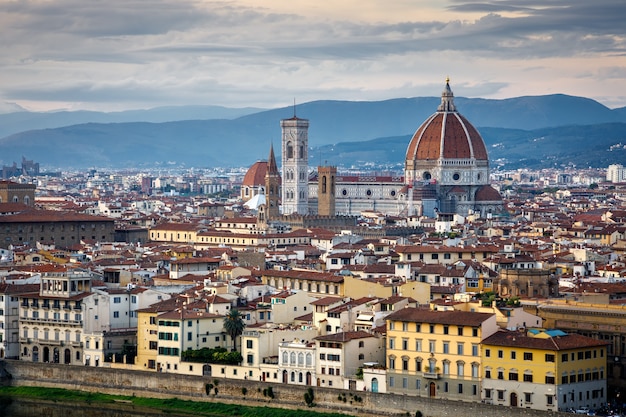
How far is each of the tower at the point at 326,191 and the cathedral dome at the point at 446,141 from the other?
1768cm

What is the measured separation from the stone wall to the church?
84187mm

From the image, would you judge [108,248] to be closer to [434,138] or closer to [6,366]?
[6,366]

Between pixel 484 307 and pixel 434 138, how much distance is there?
338 feet

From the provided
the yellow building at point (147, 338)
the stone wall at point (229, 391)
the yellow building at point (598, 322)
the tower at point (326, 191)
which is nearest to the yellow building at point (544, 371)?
the stone wall at point (229, 391)

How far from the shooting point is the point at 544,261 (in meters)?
72.9

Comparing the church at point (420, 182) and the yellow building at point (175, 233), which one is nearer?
the yellow building at point (175, 233)

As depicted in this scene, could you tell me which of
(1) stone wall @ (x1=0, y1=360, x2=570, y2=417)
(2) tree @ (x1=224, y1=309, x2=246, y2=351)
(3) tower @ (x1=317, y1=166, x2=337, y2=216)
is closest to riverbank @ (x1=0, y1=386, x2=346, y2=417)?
(1) stone wall @ (x1=0, y1=360, x2=570, y2=417)

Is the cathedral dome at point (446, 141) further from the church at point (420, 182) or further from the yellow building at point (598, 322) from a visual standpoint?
the yellow building at point (598, 322)

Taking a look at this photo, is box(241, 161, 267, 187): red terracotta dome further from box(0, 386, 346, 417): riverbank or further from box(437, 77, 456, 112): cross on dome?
box(0, 386, 346, 417): riverbank

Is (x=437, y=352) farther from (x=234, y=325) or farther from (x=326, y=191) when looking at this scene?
(x=326, y=191)

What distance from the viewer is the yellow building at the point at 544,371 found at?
46.6 meters

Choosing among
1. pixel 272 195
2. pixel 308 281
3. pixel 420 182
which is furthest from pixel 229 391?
pixel 420 182

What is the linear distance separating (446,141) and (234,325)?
10021 centimetres

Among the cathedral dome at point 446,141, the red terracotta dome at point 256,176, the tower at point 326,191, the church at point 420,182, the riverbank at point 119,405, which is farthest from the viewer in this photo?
the red terracotta dome at point 256,176
